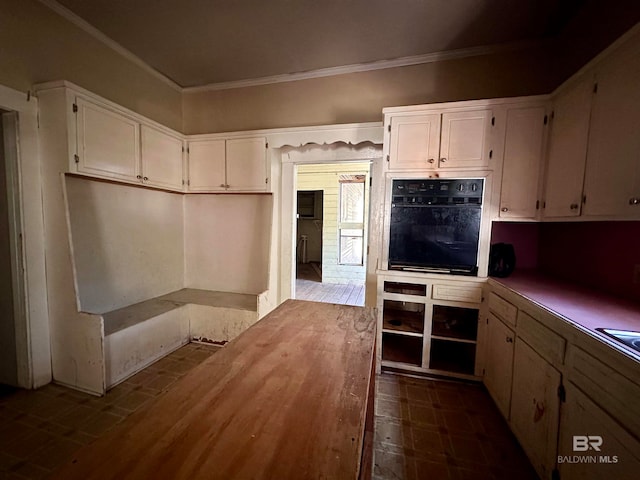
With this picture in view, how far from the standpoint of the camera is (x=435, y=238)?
221 cm

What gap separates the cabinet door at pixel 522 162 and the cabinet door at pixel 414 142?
1.70 ft

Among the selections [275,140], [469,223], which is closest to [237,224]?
[275,140]

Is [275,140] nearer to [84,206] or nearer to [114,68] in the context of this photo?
[114,68]

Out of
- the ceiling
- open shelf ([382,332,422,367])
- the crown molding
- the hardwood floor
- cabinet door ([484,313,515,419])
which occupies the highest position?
the ceiling

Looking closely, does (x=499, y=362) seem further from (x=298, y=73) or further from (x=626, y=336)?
(x=298, y=73)

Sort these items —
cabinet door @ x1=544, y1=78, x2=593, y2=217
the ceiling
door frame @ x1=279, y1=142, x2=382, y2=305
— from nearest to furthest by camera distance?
cabinet door @ x1=544, y1=78, x2=593, y2=217
the ceiling
door frame @ x1=279, y1=142, x2=382, y2=305

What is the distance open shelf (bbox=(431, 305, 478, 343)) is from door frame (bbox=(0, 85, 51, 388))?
309cm

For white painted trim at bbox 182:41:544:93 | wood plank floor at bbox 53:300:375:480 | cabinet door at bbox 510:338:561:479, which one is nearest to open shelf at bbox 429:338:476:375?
cabinet door at bbox 510:338:561:479

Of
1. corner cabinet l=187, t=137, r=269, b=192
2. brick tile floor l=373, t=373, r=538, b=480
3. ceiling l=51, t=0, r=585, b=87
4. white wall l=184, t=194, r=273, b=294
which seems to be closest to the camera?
brick tile floor l=373, t=373, r=538, b=480

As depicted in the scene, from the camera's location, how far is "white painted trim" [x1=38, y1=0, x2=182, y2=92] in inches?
81.1

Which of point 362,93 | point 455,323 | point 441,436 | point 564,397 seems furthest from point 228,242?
point 564,397

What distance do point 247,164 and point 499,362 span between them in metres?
2.79

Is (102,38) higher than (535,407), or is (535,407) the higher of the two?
(102,38)

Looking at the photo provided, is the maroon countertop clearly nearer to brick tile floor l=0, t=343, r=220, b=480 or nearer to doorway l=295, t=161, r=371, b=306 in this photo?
brick tile floor l=0, t=343, r=220, b=480
